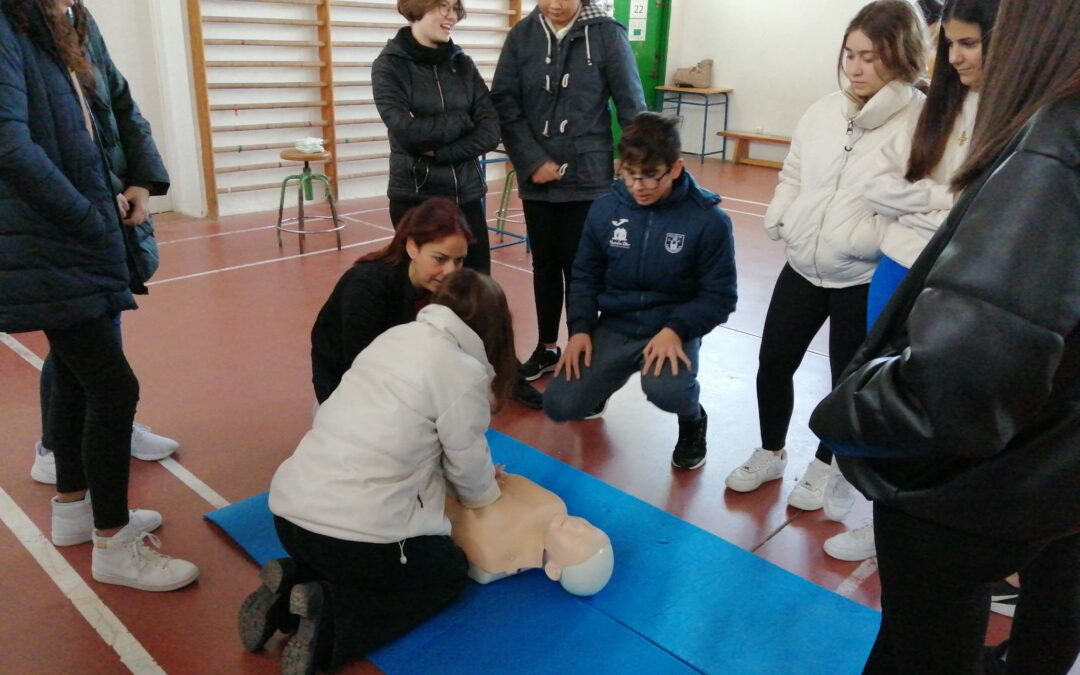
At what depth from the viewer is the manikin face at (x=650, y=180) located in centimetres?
230

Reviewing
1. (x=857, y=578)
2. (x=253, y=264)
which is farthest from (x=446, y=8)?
(x=253, y=264)

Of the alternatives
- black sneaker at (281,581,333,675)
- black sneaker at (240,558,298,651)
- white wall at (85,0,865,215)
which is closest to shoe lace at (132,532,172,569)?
black sneaker at (240,558,298,651)

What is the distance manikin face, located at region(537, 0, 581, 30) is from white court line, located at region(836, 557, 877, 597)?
6.69 feet

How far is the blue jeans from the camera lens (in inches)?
97.1

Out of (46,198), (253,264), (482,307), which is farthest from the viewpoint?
(253,264)

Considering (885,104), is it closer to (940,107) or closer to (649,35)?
(940,107)

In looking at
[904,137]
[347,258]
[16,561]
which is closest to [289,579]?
[16,561]

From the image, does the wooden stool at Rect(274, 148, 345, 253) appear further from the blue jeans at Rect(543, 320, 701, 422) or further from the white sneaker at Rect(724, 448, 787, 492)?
the white sneaker at Rect(724, 448, 787, 492)

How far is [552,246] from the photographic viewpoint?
3.06 m

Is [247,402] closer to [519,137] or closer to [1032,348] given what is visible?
[519,137]

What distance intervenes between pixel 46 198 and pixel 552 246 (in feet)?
5.94

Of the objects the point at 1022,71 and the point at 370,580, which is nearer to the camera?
the point at 1022,71

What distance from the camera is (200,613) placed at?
1835 mm

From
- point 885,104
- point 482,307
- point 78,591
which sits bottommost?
point 78,591
